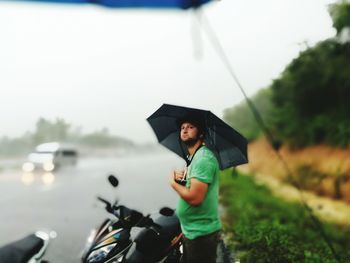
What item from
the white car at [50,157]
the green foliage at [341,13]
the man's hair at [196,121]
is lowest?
the man's hair at [196,121]

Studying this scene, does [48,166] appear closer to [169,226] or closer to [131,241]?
[169,226]

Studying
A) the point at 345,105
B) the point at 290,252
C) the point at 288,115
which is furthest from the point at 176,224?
the point at 288,115

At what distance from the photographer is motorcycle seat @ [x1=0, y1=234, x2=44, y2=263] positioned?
10.4ft

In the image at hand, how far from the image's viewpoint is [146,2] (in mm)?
2738

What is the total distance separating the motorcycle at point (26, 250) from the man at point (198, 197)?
1.41 m

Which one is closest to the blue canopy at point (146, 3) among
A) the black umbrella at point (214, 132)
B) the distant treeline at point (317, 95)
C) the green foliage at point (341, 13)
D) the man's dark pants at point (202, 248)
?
the black umbrella at point (214, 132)

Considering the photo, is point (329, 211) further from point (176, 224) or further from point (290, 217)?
point (176, 224)

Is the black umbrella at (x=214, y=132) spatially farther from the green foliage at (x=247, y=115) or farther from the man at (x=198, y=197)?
the green foliage at (x=247, y=115)

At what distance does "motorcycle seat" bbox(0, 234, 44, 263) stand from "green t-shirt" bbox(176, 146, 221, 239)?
143 cm

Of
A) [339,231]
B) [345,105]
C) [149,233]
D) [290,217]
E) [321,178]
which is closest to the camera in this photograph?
[149,233]

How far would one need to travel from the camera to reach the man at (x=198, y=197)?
107 inches

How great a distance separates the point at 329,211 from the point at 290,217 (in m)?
1.97

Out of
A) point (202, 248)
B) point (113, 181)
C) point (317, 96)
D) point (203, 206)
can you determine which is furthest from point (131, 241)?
point (317, 96)

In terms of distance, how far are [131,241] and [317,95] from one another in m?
14.7
